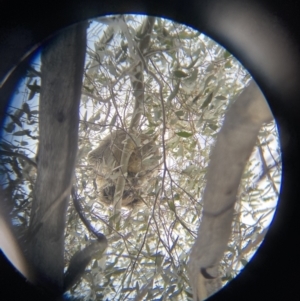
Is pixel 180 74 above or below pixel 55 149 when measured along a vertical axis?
above

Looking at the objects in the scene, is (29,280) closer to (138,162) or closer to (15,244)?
(15,244)

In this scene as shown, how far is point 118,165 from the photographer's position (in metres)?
1.45

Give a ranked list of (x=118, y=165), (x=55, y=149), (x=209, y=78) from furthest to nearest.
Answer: (x=118, y=165), (x=209, y=78), (x=55, y=149)

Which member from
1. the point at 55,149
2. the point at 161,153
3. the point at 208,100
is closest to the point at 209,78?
the point at 208,100

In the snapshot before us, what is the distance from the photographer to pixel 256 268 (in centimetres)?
122

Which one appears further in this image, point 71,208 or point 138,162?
point 138,162

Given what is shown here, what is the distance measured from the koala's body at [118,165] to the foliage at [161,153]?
0.03 meters

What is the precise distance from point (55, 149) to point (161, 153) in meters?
0.38

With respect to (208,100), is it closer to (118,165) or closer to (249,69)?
(249,69)

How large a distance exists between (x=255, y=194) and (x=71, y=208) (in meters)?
0.63

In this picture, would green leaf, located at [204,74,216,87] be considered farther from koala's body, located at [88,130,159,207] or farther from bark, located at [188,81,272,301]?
koala's body, located at [88,130,159,207]

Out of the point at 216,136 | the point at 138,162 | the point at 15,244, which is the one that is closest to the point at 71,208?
the point at 15,244

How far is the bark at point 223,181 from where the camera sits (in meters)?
1.24

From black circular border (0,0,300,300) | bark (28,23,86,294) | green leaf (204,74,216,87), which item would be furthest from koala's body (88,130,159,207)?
black circular border (0,0,300,300)
